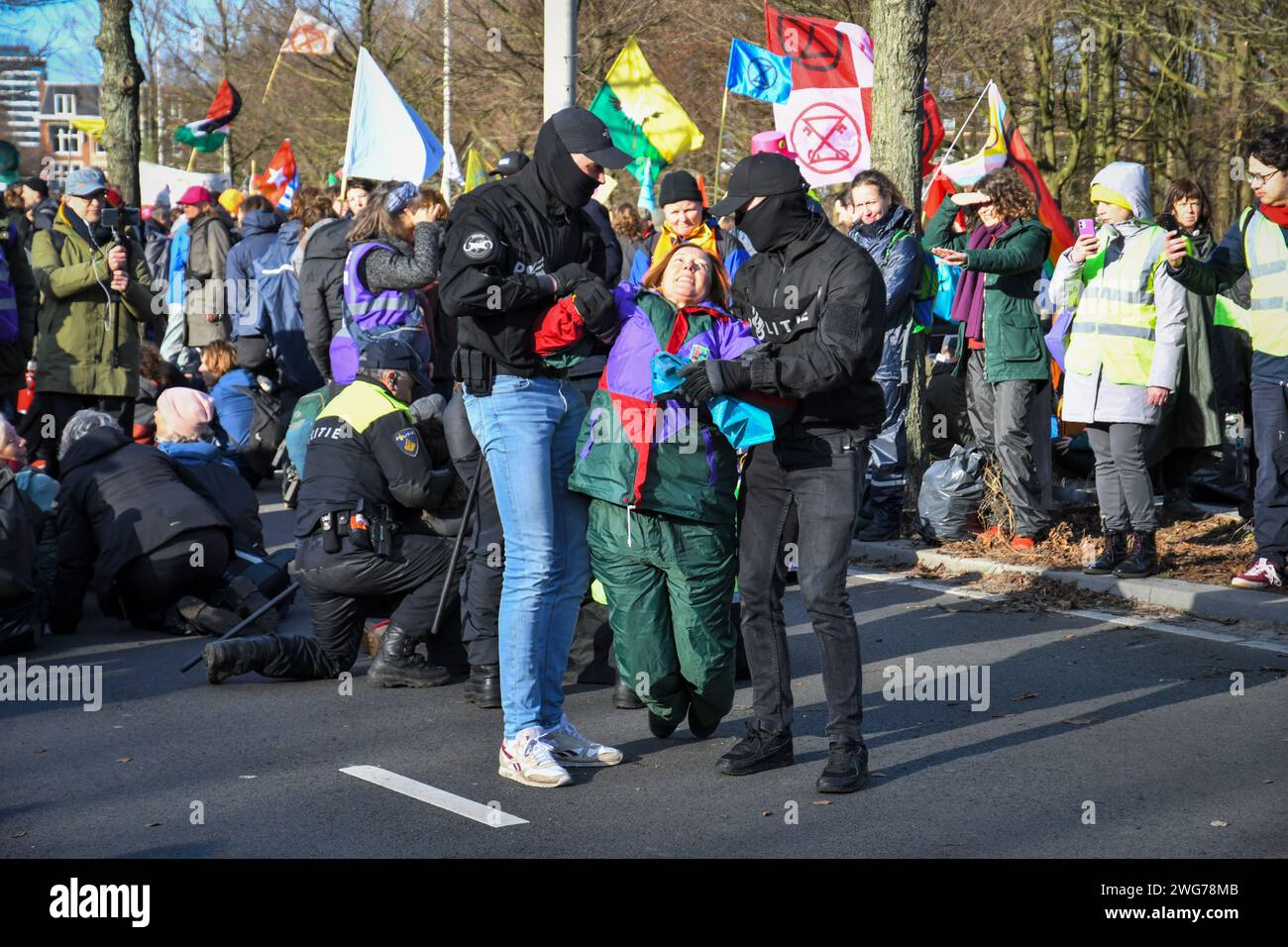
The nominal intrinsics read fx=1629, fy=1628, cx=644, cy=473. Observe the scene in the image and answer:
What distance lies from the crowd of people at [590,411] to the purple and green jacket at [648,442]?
13mm

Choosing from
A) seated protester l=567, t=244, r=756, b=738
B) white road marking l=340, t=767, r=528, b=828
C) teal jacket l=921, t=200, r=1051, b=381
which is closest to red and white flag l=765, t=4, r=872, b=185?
teal jacket l=921, t=200, r=1051, b=381

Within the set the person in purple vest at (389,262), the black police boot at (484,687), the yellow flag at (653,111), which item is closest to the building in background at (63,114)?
the yellow flag at (653,111)

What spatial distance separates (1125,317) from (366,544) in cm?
442

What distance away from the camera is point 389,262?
367 inches

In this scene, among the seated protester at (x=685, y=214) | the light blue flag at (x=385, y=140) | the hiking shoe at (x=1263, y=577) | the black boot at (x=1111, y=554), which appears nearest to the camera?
the hiking shoe at (x=1263, y=577)

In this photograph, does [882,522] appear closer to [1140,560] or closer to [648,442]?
[1140,560]

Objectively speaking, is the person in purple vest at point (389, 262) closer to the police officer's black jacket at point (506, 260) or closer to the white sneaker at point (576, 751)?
the police officer's black jacket at point (506, 260)

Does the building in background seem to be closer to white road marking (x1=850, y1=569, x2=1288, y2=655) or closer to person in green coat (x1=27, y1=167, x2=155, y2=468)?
person in green coat (x1=27, y1=167, x2=155, y2=468)

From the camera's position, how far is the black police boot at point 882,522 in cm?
1023

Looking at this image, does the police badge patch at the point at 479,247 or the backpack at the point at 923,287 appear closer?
the police badge patch at the point at 479,247

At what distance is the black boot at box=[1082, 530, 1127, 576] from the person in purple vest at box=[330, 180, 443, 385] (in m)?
4.01

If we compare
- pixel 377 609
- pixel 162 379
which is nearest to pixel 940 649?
pixel 377 609

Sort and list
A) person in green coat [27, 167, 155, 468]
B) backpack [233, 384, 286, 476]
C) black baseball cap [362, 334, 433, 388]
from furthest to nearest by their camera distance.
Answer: backpack [233, 384, 286, 476] < person in green coat [27, 167, 155, 468] < black baseball cap [362, 334, 433, 388]

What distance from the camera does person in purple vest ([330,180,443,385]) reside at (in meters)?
9.34
